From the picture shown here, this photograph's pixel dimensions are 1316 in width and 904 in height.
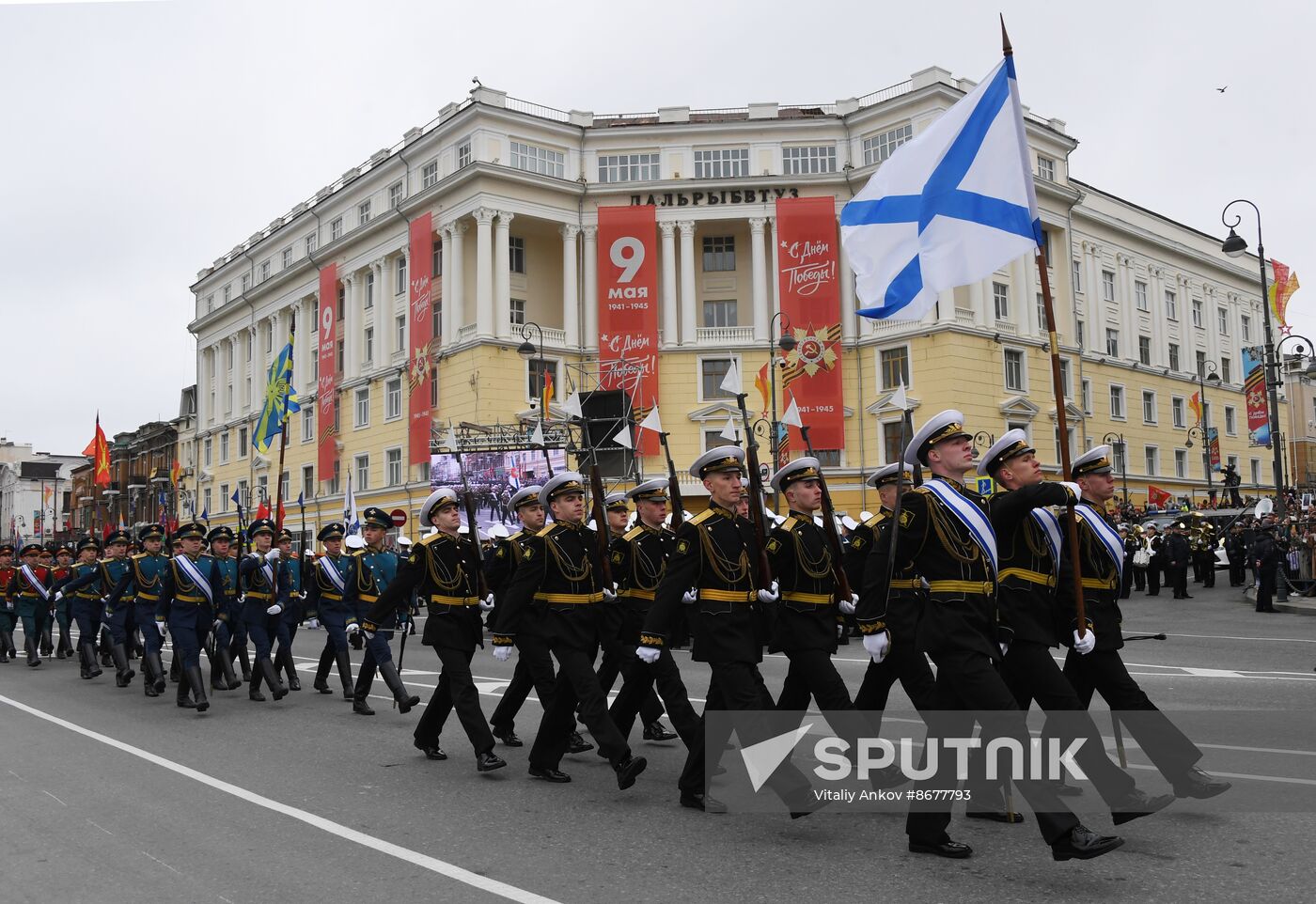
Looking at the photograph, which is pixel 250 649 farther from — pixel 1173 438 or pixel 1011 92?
pixel 1173 438

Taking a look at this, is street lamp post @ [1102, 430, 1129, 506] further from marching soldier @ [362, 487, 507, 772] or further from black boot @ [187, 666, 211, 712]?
marching soldier @ [362, 487, 507, 772]

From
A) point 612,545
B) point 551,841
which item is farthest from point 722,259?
point 551,841

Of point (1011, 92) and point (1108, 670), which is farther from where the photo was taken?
point (1011, 92)

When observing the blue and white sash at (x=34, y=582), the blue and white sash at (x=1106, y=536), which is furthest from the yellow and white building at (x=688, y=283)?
the blue and white sash at (x=1106, y=536)

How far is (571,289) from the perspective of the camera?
158ft

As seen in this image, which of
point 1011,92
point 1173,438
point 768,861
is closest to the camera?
point 768,861

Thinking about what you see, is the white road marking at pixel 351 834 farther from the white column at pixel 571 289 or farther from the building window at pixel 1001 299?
the building window at pixel 1001 299

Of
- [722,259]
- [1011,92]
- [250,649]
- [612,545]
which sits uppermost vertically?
[722,259]

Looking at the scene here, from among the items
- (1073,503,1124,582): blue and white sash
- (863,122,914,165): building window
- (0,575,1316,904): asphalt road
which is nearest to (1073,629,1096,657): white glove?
(1073,503,1124,582): blue and white sash

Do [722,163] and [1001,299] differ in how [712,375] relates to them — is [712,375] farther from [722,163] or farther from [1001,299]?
[1001,299]

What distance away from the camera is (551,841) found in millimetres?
6035

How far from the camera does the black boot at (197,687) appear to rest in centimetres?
1156

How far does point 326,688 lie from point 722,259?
127ft

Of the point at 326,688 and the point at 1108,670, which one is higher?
the point at 1108,670
